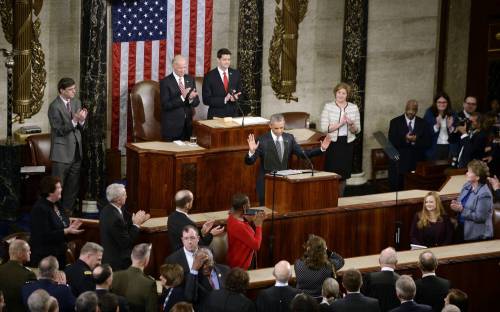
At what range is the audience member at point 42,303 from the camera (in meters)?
8.45

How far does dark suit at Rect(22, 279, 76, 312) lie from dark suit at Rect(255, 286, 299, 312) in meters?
1.54

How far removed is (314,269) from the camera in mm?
9961

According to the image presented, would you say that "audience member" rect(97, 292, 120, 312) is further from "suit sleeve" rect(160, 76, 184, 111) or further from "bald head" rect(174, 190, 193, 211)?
"suit sleeve" rect(160, 76, 184, 111)

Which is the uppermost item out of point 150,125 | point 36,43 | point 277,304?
point 36,43

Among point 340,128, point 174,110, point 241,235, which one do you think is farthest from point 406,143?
point 241,235

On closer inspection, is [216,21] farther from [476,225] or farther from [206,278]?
[206,278]

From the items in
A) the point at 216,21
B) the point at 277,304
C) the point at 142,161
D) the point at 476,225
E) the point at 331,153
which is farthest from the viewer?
the point at 216,21

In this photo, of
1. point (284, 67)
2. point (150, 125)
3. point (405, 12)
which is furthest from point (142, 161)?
point (405, 12)

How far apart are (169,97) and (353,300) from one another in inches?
224

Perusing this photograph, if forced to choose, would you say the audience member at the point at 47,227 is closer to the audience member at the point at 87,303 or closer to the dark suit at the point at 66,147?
the audience member at the point at 87,303

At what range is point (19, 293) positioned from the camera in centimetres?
944

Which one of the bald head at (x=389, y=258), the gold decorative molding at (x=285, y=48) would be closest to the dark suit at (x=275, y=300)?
the bald head at (x=389, y=258)

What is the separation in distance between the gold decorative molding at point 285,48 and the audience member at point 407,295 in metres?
7.97

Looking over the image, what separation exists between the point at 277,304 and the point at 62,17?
747 cm
